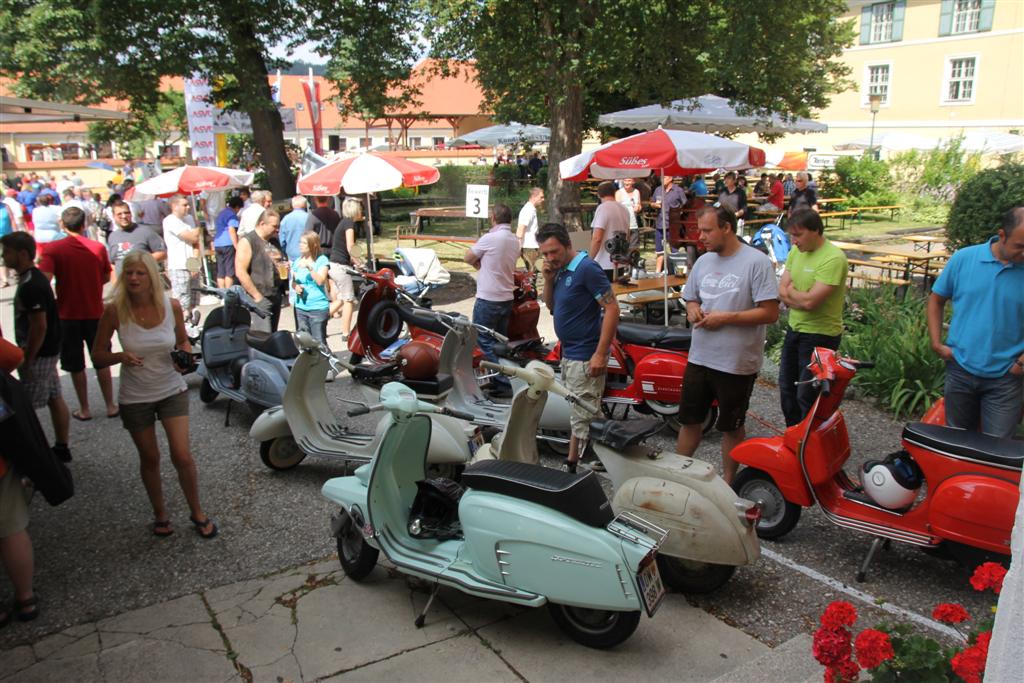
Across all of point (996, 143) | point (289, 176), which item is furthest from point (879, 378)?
point (996, 143)

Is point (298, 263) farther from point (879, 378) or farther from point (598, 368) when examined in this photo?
point (879, 378)

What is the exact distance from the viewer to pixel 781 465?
14.2ft

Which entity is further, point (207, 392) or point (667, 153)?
point (667, 153)

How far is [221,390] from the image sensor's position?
6961mm

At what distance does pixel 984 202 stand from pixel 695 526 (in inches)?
314

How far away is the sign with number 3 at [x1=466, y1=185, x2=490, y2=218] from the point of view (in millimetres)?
12789

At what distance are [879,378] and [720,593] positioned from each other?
12.3 feet

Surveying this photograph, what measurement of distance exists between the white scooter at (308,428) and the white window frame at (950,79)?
37.6 m

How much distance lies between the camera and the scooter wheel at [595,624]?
11.1ft

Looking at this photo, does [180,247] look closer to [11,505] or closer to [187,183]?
[187,183]

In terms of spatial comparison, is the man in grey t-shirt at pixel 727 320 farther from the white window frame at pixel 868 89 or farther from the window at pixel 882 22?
the window at pixel 882 22

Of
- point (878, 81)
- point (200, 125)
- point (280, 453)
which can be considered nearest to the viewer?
point (280, 453)

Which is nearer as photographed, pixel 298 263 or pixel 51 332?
pixel 51 332

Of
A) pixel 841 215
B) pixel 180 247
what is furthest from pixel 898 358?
pixel 841 215
